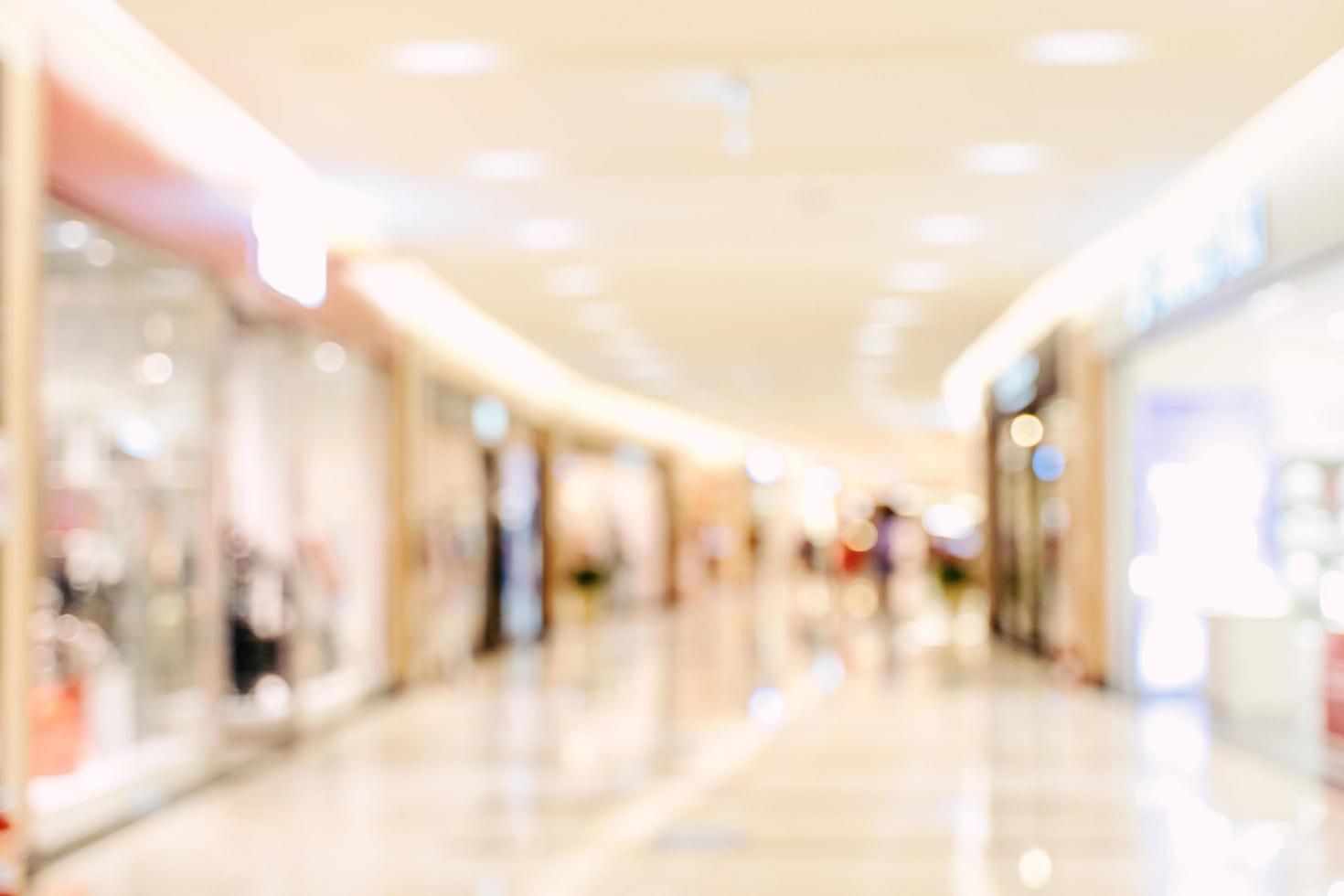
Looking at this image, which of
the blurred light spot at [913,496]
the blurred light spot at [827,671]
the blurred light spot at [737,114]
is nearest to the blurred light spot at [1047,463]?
the blurred light spot at [827,671]

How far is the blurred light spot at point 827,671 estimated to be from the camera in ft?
37.5

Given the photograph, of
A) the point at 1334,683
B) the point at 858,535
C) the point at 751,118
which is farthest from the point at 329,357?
the point at 858,535

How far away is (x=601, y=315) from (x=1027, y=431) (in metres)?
4.74

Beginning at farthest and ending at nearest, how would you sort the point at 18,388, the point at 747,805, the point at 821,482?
the point at 821,482
the point at 747,805
the point at 18,388

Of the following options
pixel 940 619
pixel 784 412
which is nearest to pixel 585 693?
pixel 940 619

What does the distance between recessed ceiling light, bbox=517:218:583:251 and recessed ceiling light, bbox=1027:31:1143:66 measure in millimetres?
3725

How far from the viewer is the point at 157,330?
735 centimetres

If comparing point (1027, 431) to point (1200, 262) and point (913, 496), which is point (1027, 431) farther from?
point (913, 496)

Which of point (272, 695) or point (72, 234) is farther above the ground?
point (72, 234)

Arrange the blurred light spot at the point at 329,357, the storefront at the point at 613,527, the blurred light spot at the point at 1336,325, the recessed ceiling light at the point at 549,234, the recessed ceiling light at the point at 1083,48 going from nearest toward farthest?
the recessed ceiling light at the point at 1083,48 → the blurred light spot at the point at 1336,325 → the recessed ceiling light at the point at 549,234 → the blurred light spot at the point at 329,357 → the storefront at the point at 613,527

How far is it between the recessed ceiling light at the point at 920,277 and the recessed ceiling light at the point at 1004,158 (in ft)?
8.32

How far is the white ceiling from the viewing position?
5.00 m

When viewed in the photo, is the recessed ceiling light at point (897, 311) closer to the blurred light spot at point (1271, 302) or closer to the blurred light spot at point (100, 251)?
the blurred light spot at point (1271, 302)

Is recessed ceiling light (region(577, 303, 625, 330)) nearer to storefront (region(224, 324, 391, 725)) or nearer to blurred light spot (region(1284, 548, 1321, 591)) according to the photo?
storefront (region(224, 324, 391, 725))
